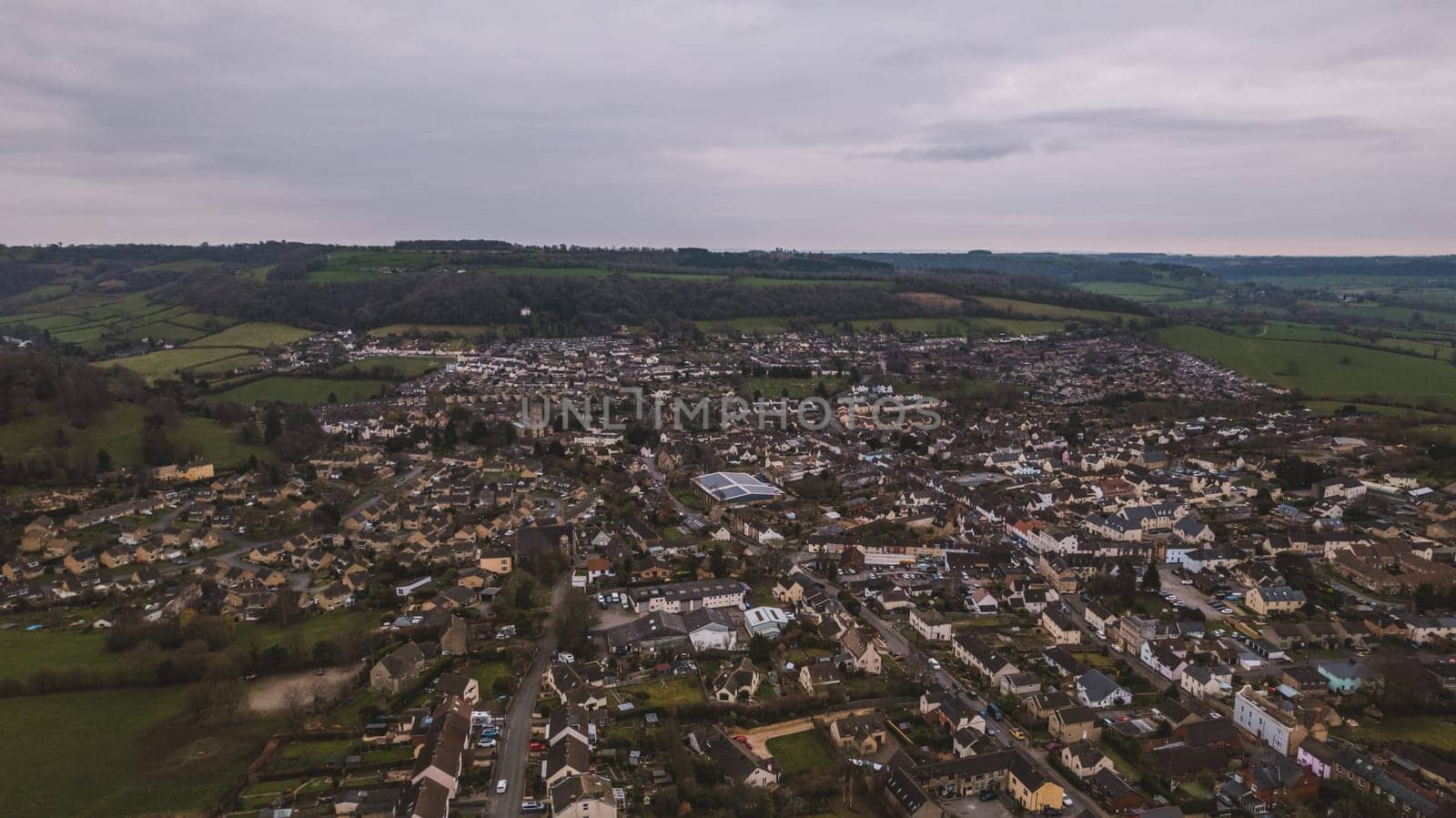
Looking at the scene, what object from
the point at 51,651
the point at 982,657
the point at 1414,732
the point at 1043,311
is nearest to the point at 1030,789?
the point at 982,657

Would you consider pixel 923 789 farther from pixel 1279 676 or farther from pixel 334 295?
pixel 334 295

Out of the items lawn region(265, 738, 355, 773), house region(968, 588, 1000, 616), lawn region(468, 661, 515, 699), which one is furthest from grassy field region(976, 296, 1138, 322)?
lawn region(265, 738, 355, 773)

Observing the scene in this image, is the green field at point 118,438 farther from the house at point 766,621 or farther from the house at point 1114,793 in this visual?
the house at point 1114,793

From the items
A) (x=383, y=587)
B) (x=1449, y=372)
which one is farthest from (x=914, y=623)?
(x=1449, y=372)

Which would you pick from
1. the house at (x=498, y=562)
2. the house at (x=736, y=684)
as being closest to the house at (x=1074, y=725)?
the house at (x=736, y=684)

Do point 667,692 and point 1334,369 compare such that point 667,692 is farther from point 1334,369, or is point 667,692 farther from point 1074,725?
point 1334,369

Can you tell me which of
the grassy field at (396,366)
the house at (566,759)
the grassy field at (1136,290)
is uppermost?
the grassy field at (1136,290)

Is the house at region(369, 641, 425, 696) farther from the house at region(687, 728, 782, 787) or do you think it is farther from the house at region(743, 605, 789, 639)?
the house at region(743, 605, 789, 639)
